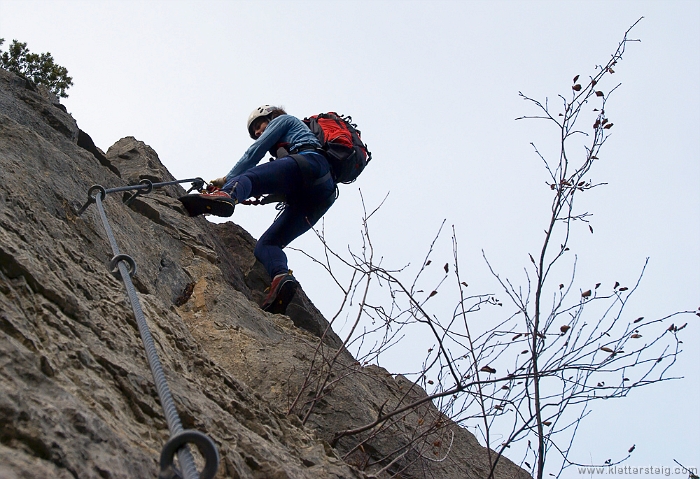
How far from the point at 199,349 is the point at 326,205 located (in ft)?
9.37

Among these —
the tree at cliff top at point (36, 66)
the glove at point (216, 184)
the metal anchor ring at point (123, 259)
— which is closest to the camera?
the metal anchor ring at point (123, 259)

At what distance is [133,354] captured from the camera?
2.41m

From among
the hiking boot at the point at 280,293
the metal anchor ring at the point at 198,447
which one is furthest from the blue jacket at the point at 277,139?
the metal anchor ring at the point at 198,447

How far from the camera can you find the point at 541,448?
124 inches

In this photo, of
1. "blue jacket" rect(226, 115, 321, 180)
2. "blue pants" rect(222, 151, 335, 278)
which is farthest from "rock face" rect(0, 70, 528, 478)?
"blue jacket" rect(226, 115, 321, 180)

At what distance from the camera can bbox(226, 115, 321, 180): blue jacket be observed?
17.6 feet

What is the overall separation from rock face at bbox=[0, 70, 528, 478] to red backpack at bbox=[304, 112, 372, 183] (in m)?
1.10

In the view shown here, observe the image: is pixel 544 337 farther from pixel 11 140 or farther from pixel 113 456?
pixel 11 140

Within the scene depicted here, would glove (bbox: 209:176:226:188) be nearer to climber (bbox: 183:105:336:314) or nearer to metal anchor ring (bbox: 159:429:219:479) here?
climber (bbox: 183:105:336:314)

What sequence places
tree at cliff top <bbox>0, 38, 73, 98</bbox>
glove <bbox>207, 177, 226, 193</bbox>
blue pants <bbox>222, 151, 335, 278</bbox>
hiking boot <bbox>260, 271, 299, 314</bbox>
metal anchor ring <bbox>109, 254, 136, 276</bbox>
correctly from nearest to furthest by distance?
metal anchor ring <bbox>109, 254, 136, 276</bbox>, glove <bbox>207, 177, 226, 193</bbox>, blue pants <bbox>222, 151, 335, 278</bbox>, hiking boot <bbox>260, 271, 299, 314</bbox>, tree at cliff top <bbox>0, 38, 73, 98</bbox>

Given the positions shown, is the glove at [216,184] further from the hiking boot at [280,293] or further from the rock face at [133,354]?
the hiking boot at [280,293]

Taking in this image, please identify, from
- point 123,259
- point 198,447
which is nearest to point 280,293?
point 123,259

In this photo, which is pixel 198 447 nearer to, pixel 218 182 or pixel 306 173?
pixel 218 182

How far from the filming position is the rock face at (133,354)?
174 cm
